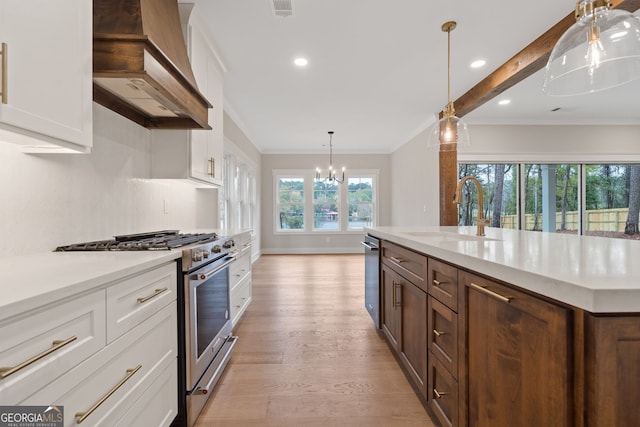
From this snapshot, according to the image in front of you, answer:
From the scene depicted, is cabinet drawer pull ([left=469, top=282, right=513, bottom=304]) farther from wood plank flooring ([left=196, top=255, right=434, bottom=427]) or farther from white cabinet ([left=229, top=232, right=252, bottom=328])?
white cabinet ([left=229, top=232, right=252, bottom=328])

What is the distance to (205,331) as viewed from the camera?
1685mm

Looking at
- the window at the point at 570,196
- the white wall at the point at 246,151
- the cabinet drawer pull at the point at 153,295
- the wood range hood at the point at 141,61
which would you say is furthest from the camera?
the window at the point at 570,196

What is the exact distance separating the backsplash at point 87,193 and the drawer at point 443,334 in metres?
1.93

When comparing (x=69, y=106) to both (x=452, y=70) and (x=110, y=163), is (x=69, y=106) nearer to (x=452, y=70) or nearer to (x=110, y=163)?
(x=110, y=163)

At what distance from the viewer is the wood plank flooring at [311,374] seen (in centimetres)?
162

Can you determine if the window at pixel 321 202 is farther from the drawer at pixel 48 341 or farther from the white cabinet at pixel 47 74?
the drawer at pixel 48 341

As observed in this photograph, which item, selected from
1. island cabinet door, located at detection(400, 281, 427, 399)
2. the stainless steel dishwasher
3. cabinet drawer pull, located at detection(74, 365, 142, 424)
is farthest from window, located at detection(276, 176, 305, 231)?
cabinet drawer pull, located at detection(74, 365, 142, 424)

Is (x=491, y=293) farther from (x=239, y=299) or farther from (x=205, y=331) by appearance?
(x=239, y=299)

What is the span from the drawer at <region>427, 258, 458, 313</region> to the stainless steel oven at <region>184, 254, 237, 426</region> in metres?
1.23

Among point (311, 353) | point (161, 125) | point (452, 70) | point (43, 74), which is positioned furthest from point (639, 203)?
point (43, 74)

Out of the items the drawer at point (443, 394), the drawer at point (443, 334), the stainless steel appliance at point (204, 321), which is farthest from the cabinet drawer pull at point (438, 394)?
the stainless steel appliance at point (204, 321)

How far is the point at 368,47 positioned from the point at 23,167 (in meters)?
2.79

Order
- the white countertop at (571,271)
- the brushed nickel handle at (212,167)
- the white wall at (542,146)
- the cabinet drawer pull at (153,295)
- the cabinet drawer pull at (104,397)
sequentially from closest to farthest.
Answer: the white countertop at (571,271) < the cabinet drawer pull at (104,397) < the cabinet drawer pull at (153,295) < the brushed nickel handle at (212,167) < the white wall at (542,146)

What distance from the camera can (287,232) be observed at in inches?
302
